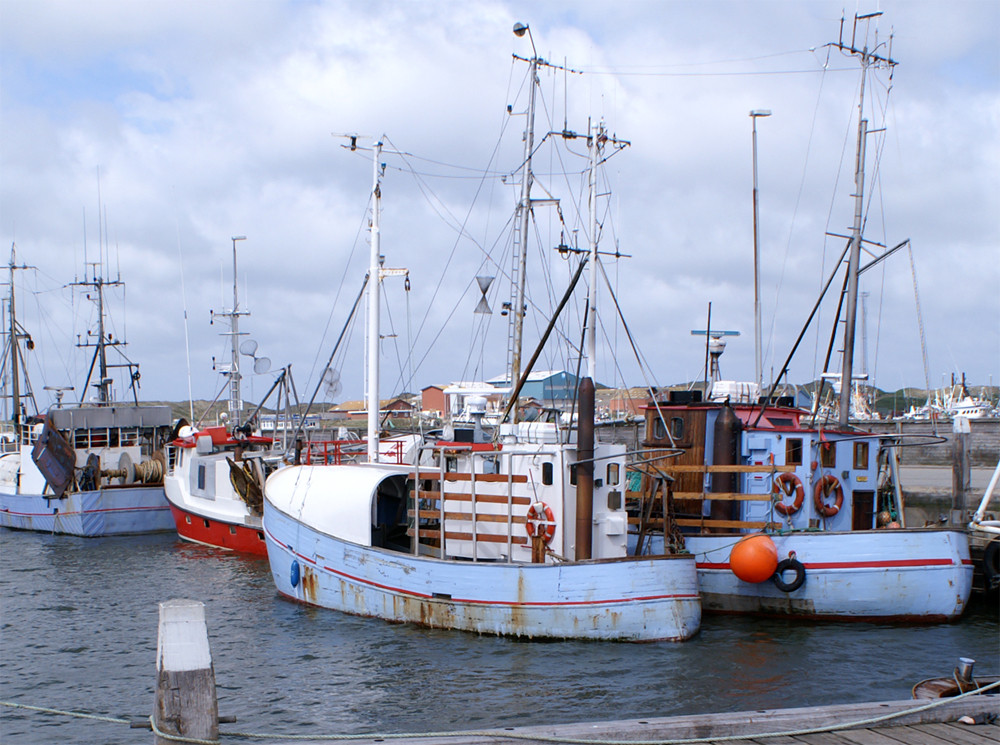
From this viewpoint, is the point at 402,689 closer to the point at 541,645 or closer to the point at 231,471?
the point at 541,645

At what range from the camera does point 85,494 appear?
31312 mm

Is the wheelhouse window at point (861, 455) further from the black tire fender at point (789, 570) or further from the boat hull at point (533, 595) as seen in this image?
the boat hull at point (533, 595)

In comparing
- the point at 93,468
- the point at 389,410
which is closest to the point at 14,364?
the point at 93,468

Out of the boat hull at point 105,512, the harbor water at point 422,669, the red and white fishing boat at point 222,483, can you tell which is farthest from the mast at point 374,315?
the boat hull at point 105,512

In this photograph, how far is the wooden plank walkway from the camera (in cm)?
661

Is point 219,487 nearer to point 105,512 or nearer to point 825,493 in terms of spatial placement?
point 105,512

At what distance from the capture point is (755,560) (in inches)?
635

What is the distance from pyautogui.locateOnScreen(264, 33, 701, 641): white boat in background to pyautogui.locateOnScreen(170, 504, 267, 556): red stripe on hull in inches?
320

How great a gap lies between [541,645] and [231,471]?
14867mm

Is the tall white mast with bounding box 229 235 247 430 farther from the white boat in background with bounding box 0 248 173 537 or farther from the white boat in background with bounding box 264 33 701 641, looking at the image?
the white boat in background with bounding box 264 33 701 641

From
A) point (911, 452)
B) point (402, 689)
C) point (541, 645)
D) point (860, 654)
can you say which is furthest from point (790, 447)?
point (911, 452)

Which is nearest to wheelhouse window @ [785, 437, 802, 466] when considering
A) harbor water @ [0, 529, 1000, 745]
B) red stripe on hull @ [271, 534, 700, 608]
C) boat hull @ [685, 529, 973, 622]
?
boat hull @ [685, 529, 973, 622]

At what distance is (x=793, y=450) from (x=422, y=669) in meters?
9.03

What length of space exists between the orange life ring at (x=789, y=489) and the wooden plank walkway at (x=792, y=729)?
35.2 feet
